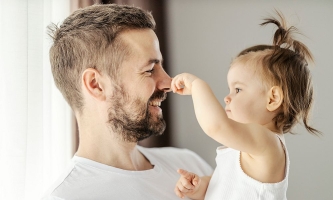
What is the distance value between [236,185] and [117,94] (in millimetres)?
527

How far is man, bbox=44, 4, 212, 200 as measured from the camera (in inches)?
52.9

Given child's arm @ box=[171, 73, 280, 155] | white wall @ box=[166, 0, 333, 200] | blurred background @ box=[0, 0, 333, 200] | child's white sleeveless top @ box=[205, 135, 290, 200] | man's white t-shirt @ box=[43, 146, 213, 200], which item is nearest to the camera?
child's arm @ box=[171, 73, 280, 155]

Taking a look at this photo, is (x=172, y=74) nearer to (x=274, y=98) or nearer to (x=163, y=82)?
(x=163, y=82)

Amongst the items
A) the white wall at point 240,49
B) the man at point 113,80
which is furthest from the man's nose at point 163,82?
the white wall at point 240,49

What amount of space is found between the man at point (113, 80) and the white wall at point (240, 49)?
0.68 m

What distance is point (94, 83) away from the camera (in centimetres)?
136

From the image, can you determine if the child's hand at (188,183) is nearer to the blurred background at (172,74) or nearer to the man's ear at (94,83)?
the man's ear at (94,83)

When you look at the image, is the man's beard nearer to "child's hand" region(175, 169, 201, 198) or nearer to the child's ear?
"child's hand" region(175, 169, 201, 198)

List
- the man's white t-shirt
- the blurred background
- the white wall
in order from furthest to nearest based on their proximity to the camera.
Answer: the white wall → the blurred background → the man's white t-shirt

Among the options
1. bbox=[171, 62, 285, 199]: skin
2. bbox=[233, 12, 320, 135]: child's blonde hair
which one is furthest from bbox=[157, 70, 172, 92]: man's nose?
bbox=[233, 12, 320, 135]: child's blonde hair

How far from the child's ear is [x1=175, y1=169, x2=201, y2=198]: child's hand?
12.9 inches

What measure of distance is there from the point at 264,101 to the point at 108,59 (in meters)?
0.56

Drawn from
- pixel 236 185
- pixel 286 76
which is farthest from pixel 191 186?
pixel 286 76

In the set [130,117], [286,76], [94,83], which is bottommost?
[130,117]
